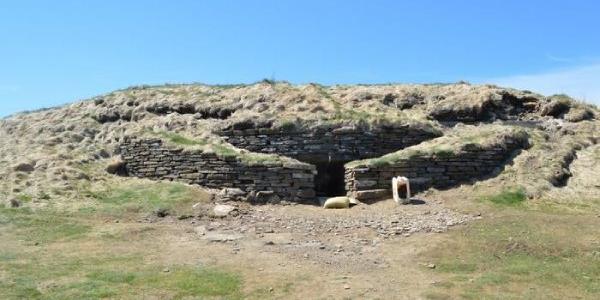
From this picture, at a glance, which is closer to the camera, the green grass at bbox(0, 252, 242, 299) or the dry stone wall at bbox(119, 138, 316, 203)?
the green grass at bbox(0, 252, 242, 299)

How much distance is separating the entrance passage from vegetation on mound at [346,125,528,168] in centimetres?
186

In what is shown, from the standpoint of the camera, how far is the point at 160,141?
1667 centimetres

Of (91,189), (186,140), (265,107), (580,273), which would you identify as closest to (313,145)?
(265,107)

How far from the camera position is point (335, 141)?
54.9 feet

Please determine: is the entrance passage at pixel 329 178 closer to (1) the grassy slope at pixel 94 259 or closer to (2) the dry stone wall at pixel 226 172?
(2) the dry stone wall at pixel 226 172

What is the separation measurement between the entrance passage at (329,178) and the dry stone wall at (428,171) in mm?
1678

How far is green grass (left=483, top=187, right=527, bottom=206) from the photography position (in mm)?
13580

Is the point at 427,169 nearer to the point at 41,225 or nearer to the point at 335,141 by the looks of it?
the point at 335,141

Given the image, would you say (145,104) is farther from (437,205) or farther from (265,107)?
(437,205)

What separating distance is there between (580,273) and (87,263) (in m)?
8.36

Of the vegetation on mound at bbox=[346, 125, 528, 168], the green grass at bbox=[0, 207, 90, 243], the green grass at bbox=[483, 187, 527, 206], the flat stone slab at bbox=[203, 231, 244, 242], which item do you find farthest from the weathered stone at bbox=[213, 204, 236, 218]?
the green grass at bbox=[483, 187, 527, 206]

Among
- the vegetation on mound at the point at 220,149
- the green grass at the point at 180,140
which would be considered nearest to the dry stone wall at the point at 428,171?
the vegetation on mound at the point at 220,149

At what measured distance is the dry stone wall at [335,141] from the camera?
16.7 metres

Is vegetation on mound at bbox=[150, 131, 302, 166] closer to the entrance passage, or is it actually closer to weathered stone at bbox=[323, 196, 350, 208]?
weathered stone at bbox=[323, 196, 350, 208]
